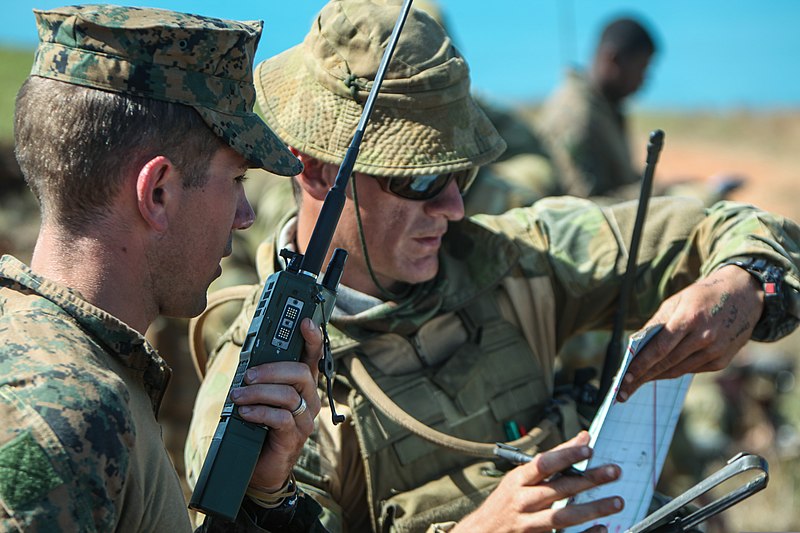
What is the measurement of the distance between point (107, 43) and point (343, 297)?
4.30 feet

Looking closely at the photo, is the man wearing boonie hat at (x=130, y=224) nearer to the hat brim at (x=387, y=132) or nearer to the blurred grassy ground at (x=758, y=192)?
the hat brim at (x=387, y=132)

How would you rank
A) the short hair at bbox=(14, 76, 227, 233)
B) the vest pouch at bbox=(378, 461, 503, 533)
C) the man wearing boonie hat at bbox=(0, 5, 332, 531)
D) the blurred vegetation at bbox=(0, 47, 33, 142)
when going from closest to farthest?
the man wearing boonie hat at bbox=(0, 5, 332, 531) → the short hair at bbox=(14, 76, 227, 233) → the vest pouch at bbox=(378, 461, 503, 533) → the blurred vegetation at bbox=(0, 47, 33, 142)

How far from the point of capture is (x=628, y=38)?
8359mm

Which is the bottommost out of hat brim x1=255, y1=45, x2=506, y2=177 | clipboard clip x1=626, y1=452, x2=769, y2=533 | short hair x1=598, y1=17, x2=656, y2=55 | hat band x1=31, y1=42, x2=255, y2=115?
clipboard clip x1=626, y1=452, x2=769, y2=533

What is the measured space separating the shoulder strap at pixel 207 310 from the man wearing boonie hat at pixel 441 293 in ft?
0.31

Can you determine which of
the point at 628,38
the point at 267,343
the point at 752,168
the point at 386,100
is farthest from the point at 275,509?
the point at 752,168

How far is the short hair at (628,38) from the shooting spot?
838 cm

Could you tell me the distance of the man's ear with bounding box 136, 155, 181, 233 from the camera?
1.97 m

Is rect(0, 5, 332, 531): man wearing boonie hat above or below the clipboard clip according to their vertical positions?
above

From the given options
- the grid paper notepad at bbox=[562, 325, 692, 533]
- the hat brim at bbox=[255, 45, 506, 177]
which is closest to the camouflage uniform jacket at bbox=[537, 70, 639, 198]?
the hat brim at bbox=[255, 45, 506, 177]

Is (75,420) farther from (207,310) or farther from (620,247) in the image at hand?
(620,247)

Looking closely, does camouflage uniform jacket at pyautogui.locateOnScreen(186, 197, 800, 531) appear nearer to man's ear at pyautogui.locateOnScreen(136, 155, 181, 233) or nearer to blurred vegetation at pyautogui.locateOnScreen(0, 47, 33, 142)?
man's ear at pyautogui.locateOnScreen(136, 155, 181, 233)

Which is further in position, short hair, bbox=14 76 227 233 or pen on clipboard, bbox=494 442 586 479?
pen on clipboard, bbox=494 442 586 479

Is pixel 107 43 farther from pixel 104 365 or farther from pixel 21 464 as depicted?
pixel 21 464
